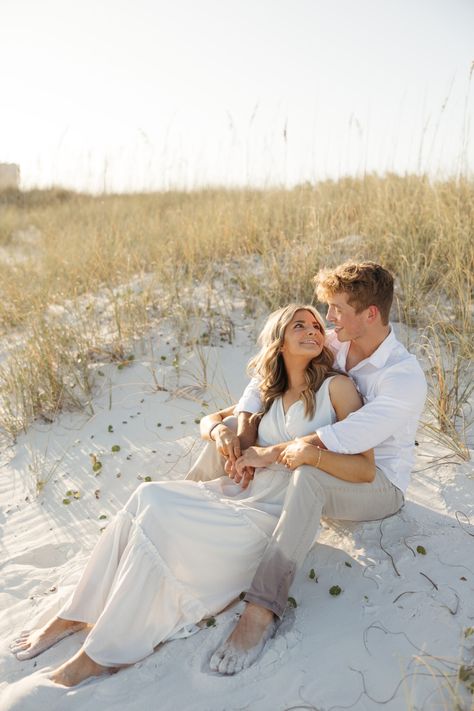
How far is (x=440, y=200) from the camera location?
5871 millimetres

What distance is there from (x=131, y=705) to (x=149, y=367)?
3.06 m

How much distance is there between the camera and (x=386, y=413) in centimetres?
289

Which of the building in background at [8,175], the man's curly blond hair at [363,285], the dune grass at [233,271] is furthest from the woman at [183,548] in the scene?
the building in background at [8,175]

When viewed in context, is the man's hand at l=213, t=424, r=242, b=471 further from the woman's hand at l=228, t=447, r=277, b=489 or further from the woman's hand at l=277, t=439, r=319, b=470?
the woman's hand at l=277, t=439, r=319, b=470

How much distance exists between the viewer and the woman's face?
10.3ft

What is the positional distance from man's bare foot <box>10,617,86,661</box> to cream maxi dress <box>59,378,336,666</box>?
0.21 feet

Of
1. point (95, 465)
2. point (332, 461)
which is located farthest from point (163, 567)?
point (95, 465)

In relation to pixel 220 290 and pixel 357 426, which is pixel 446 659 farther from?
pixel 220 290

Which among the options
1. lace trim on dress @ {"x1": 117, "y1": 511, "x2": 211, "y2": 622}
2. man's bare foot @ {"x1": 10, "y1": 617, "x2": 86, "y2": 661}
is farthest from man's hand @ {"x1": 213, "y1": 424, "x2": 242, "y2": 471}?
man's bare foot @ {"x1": 10, "y1": 617, "x2": 86, "y2": 661}

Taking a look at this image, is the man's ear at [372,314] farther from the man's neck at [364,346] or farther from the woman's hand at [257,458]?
the woman's hand at [257,458]

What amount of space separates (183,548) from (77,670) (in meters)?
0.61

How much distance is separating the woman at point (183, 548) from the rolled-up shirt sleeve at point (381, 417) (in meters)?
0.07

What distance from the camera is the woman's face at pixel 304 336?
3129 mm

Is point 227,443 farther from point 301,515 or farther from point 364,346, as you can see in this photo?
point 364,346
